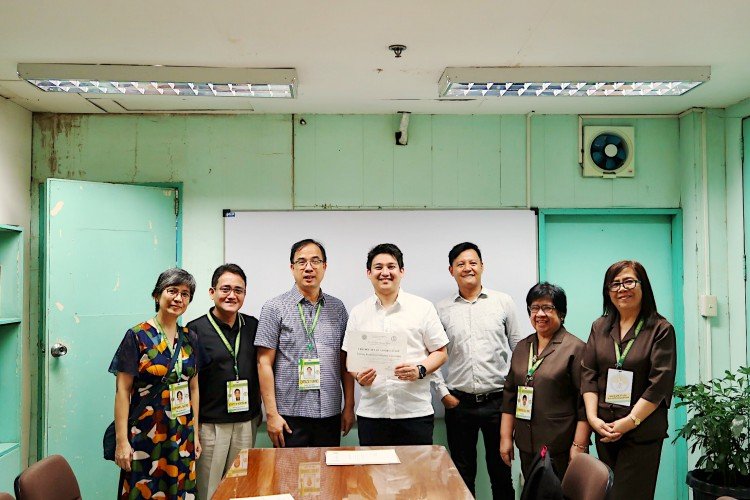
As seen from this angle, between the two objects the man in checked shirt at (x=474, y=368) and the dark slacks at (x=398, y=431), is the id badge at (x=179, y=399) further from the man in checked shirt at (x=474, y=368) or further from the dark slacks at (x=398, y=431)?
the man in checked shirt at (x=474, y=368)

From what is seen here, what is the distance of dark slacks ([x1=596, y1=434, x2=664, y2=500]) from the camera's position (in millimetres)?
3127

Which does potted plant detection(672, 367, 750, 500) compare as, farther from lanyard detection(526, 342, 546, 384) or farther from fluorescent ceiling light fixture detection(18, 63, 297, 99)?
fluorescent ceiling light fixture detection(18, 63, 297, 99)

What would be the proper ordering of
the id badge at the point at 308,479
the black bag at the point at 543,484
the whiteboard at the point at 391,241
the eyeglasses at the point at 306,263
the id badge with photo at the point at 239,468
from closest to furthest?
1. the black bag at the point at 543,484
2. the id badge at the point at 308,479
3. the id badge with photo at the point at 239,468
4. the eyeglasses at the point at 306,263
5. the whiteboard at the point at 391,241

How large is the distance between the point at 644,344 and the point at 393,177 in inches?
80.7

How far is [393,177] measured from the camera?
15.0 feet

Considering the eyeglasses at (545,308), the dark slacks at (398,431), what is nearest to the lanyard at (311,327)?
the dark slacks at (398,431)

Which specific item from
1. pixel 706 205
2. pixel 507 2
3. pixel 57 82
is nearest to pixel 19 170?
pixel 57 82

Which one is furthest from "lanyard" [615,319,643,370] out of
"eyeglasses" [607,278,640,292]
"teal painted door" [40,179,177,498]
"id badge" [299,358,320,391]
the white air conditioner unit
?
"teal painted door" [40,179,177,498]

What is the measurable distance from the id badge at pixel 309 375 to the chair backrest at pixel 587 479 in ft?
4.73

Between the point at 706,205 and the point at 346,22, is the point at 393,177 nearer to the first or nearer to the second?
the point at 346,22

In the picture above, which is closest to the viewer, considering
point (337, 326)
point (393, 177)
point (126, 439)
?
point (126, 439)

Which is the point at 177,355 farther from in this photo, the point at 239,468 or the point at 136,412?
the point at 239,468

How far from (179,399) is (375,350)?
3.24 ft

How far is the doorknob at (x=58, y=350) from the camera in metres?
3.99
